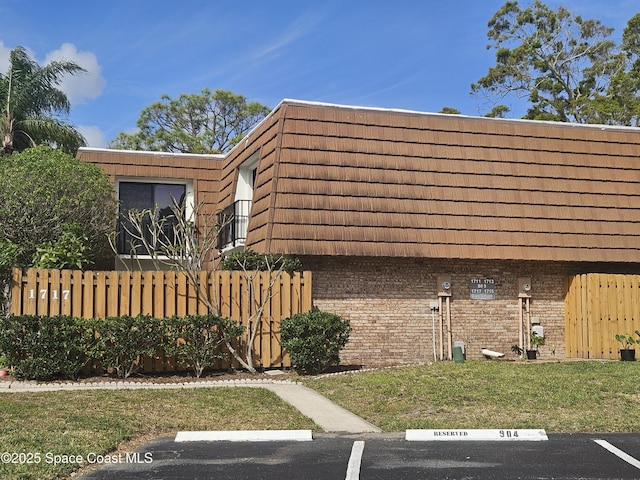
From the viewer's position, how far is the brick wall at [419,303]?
16438 mm

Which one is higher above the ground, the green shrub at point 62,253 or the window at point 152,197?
the window at point 152,197

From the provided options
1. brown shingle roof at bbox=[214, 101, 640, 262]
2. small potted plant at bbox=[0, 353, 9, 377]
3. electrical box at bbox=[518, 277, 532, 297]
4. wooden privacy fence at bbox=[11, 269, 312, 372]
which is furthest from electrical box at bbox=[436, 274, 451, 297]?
small potted plant at bbox=[0, 353, 9, 377]

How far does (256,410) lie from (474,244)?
7.81m

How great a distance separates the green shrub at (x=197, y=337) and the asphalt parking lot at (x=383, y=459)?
5.24 meters

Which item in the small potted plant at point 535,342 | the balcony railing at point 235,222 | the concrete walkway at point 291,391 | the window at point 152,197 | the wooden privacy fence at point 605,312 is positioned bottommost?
the concrete walkway at point 291,391

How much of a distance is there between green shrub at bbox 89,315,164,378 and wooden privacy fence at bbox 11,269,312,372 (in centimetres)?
61

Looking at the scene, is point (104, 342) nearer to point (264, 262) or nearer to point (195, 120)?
point (264, 262)

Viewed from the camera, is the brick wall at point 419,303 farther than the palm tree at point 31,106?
No

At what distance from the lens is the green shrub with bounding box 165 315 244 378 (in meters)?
13.9

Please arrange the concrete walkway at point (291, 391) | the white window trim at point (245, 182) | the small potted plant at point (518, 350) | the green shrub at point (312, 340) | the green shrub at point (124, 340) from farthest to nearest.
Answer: the white window trim at point (245, 182), the small potted plant at point (518, 350), the green shrub at point (312, 340), the green shrub at point (124, 340), the concrete walkway at point (291, 391)

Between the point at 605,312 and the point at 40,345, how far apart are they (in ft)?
38.0

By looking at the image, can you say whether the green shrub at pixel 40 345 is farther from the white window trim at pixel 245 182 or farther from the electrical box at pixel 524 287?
the electrical box at pixel 524 287

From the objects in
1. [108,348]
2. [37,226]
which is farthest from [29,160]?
[108,348]

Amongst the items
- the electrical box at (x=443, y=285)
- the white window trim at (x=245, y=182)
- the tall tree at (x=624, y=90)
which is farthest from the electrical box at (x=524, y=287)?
the tall tree at (x=624, y=90)
